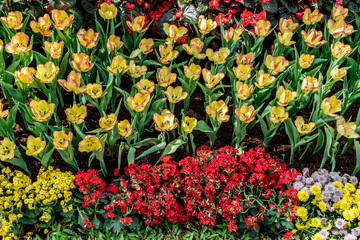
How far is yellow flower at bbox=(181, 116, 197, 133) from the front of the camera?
203 cm

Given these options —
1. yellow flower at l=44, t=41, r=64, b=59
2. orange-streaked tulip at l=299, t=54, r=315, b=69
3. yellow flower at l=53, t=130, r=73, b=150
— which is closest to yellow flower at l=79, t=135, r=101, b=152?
yellow flower at l=53, t=130, r=73, b=150

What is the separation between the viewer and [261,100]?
2.35 m

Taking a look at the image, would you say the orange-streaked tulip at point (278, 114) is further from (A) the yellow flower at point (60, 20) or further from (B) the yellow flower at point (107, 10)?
(A) the yellow flower at point (60, 20)

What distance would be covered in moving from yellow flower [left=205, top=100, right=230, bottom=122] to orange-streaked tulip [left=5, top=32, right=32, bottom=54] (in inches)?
39.1

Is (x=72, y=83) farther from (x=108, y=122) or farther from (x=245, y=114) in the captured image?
(x=245, y=114)

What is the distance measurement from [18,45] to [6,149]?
0.57m

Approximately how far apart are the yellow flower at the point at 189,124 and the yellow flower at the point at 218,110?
0.10m

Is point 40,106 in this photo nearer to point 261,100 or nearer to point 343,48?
point 261,100

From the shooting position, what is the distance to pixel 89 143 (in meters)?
1.90

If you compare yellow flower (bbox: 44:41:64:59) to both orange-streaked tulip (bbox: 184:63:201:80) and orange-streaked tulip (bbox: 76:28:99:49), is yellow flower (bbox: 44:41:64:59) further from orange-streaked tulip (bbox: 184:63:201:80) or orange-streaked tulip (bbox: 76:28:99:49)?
orange-streaked tulip (bbox: 184:63:201:80)

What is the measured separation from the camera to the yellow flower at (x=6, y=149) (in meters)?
1.91

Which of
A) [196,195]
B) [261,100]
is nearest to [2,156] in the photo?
[196,195]

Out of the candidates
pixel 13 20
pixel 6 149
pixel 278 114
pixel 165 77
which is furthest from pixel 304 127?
pixel 13 20

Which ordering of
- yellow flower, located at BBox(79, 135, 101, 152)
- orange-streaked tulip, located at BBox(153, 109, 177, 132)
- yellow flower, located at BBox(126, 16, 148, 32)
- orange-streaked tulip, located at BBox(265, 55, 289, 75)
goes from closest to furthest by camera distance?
yellow flower, located at BBox(79, 135, 101, 152) < orange-streaked tulip, located at BBox(153, 109, 177, 132) < orange-streaked tulip, located at BBox(265, 55, 289, 75) < yellow flower, located at BBox(126, 16, 148, 32)
